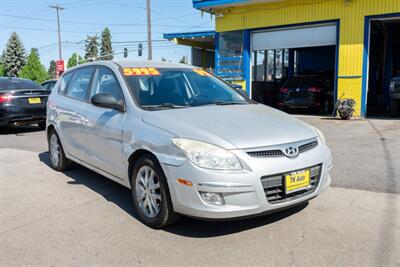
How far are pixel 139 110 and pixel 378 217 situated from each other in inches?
107

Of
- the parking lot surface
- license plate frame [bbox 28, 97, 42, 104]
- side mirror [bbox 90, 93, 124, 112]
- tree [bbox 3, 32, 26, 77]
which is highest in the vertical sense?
tree [bbox 3, 32, 26, 77]

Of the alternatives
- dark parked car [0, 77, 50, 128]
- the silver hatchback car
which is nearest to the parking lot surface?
the silver hatchback car

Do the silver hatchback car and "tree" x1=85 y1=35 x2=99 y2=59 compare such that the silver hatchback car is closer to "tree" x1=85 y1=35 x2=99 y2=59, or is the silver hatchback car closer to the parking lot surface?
the parking lot surface

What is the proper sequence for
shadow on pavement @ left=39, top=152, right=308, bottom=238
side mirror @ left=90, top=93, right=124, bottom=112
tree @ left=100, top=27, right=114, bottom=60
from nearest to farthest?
shadow on pavement @ left=39, top=152, right=308, bottom=238
side mirror @ left=90, top=93, right=124, bottom=112
tree @ left=100, top=27, right=114, bottom=60

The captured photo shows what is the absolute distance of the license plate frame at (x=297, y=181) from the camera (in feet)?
11.7

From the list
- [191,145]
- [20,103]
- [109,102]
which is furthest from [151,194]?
[20,103]

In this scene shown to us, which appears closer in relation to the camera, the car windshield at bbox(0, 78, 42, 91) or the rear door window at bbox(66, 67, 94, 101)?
the rear door window at bbox(66, 67, 94, 101)

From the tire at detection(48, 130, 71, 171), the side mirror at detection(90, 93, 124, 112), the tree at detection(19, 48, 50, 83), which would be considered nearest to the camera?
the side mirror at detection(90, 93, 124, 112)

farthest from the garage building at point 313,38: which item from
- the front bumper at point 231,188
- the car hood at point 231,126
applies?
the front bumper at point 231,188

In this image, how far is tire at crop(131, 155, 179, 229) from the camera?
3.76 m

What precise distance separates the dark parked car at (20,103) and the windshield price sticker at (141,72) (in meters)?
6.77

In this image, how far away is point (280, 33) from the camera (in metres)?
15.0

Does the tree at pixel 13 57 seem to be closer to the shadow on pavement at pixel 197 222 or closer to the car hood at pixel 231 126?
the shadow on pavement at pixel 197 222

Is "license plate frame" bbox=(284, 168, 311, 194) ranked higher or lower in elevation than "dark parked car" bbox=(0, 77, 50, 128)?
lower
